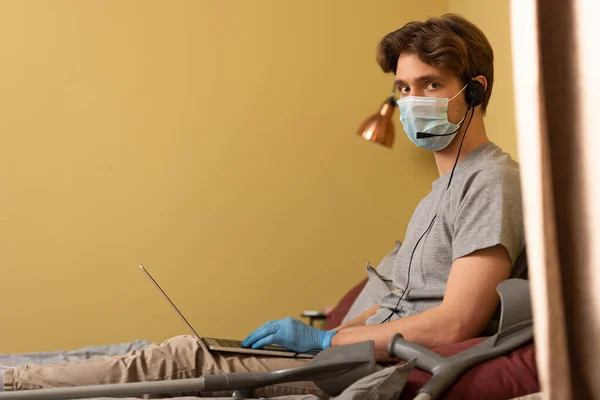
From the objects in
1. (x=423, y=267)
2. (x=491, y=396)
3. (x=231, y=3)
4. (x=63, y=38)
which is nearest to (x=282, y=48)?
(x=231, y=3)

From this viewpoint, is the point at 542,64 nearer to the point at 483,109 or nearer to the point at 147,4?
the point at 483,109

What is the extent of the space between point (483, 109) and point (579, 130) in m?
1.08

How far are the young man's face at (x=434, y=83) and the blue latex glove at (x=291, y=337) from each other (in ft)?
2.02

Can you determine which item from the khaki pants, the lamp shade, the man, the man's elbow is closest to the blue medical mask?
the man

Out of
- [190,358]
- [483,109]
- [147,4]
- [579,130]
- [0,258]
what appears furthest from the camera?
[147,4]

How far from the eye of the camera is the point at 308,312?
316 cm

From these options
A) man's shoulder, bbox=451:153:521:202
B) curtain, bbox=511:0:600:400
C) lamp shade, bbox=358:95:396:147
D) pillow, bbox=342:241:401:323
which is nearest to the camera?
curtain, bbox=511:0:600:400

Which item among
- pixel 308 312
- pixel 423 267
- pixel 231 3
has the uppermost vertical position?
pixel 231 3

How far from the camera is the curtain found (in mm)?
724

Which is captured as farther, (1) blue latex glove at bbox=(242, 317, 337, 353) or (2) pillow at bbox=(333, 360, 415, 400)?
(1) blue latex glove at bbox=(242, 317, 337, 353)

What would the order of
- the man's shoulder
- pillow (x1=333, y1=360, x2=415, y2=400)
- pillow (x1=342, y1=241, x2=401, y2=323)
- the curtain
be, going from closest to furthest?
the curtain < pillow (x1=333, y1=360, x2=415, y2=400) < the man's shoulder < pillow (x1=342, y1=241, x2=401, y2=323)

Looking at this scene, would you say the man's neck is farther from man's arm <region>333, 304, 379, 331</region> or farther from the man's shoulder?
man's arm <region>333, 304, 379, 331</region>

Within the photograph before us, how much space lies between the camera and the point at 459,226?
4.99 ft

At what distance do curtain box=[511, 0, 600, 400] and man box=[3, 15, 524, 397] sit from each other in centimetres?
66
